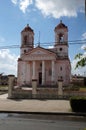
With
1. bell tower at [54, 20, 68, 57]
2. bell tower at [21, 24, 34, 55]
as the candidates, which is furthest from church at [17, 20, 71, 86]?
bell tower at [21, 24, 34, 55]

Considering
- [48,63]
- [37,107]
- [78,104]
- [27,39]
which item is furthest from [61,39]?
[78,104]

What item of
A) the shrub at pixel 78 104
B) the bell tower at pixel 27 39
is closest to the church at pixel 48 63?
the bell tower at pixel 27 39

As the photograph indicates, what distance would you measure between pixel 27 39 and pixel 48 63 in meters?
8.01

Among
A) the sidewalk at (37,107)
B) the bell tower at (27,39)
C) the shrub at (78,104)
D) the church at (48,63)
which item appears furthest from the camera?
the bell tower at (27,39)

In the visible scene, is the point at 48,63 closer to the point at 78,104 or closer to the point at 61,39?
the point at 61,39

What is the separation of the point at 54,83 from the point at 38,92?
27814 mm

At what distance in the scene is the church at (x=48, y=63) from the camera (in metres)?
57.1

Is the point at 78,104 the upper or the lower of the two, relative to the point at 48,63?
lower

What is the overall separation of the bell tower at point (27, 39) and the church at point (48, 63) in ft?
4.02

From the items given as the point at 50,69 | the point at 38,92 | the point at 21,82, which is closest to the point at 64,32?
the point at 50,69

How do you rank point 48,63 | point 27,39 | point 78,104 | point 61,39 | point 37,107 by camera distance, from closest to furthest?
point 78,104 → point 37,107 → point 61,39 → point 48,63 → point 27,39

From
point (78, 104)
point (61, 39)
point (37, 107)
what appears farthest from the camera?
point (61, 39)

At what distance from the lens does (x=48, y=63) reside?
196ft

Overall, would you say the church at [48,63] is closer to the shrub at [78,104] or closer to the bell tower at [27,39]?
the bell tower at [27,39]
